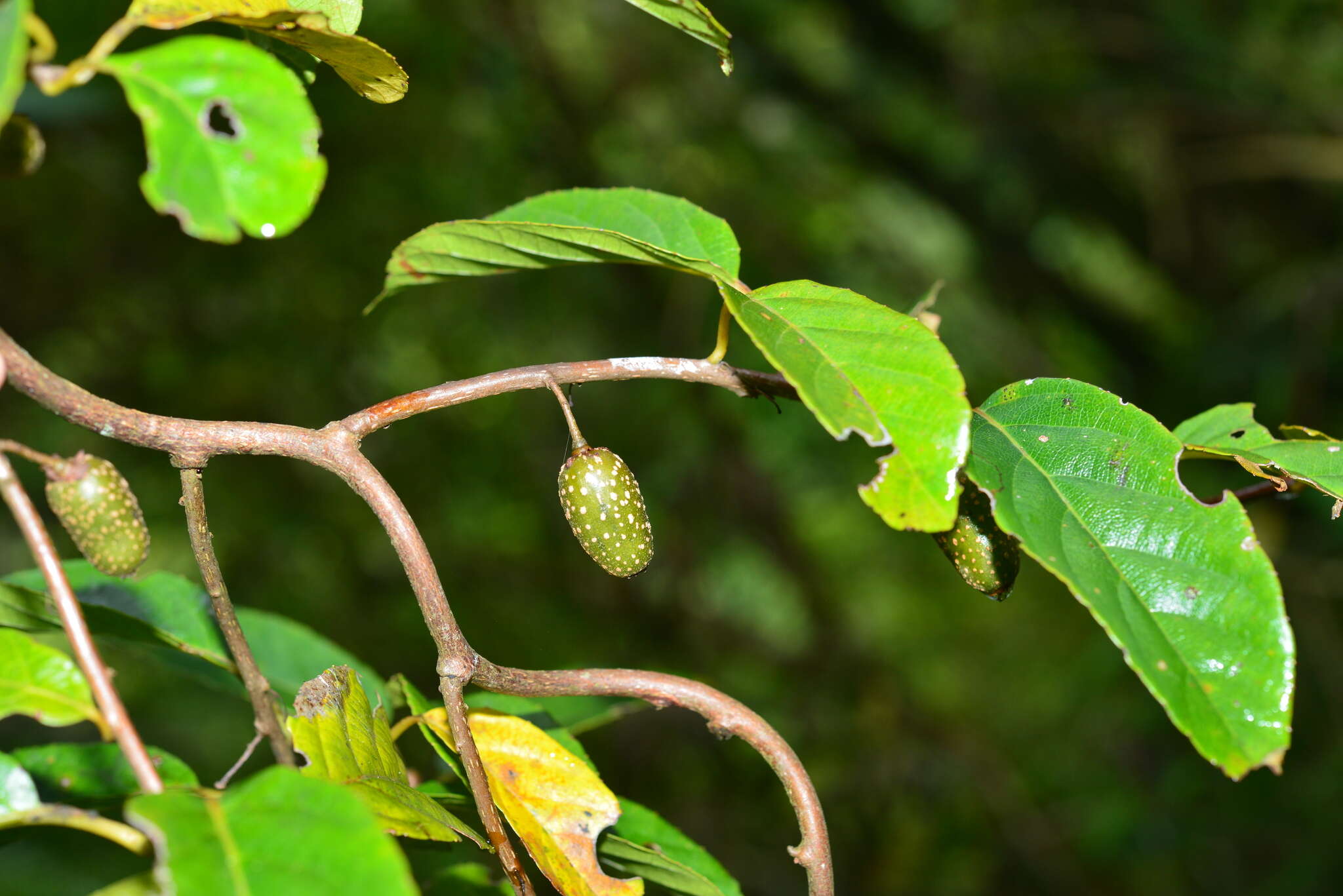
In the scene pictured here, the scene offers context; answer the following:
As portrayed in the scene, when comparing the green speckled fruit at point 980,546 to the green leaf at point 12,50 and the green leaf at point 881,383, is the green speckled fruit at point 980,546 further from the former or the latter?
the green leaf at point 12,50

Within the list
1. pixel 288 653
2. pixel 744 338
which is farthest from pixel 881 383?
pixel 744 338

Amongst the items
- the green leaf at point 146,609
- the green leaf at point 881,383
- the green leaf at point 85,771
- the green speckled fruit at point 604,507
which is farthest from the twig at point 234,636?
the green leaf at point 881,383

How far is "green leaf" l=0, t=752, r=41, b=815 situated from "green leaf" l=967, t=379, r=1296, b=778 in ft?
3.08

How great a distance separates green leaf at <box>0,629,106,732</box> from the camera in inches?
34.4

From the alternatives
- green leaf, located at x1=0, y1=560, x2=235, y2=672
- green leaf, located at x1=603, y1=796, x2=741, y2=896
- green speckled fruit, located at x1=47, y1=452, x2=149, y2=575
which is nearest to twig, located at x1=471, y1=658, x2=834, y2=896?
green leaf, located at x1=603, y1=796, x2=741, y2=896

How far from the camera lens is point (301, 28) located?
91 centimetres

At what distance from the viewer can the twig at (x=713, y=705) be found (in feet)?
3.37

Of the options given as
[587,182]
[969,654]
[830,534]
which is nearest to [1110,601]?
[587,182]

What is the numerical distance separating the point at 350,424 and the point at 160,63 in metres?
0.37

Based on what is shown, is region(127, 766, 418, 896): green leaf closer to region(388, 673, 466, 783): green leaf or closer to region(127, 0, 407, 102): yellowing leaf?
region(388, 673, 466, 783): green leaf

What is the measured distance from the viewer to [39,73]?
29.5 inches

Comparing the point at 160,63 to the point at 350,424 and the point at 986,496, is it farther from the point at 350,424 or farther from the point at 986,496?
the point at 986,496

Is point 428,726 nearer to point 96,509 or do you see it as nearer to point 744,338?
point 96,509

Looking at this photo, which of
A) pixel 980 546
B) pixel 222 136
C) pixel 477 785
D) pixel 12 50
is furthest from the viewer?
pixel 980 546
